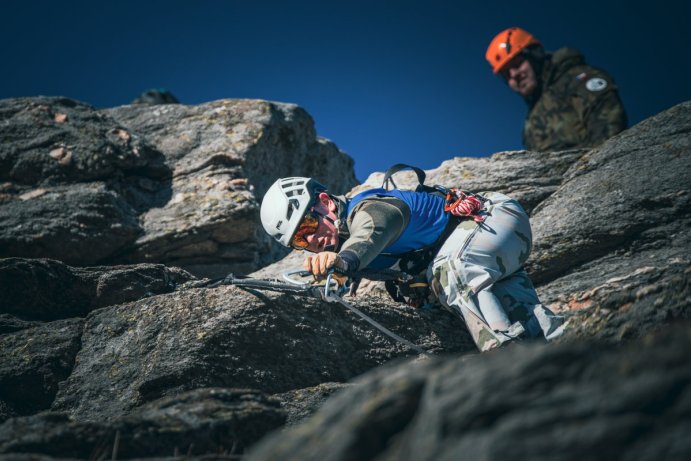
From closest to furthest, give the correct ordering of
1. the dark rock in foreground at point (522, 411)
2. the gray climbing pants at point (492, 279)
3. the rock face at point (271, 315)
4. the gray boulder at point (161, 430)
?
the dark rock in foreground at point (522, 411) < the rock face at point (271, 315) < the gray boulder at point (161, 430) < the gray climbing pants at point (492, 279)

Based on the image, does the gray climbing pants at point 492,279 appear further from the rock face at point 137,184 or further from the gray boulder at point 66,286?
the rock face at point 137,184

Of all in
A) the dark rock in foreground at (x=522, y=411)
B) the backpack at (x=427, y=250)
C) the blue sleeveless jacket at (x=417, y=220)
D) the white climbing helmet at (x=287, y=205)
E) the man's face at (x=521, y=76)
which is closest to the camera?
the dark rock in foreground at (x=522, y=411)

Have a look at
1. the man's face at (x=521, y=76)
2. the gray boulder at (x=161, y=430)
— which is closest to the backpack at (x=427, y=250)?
the gray boulder at (x=161, y=430)

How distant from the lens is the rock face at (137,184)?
35.0 feet

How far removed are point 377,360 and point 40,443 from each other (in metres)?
4.36

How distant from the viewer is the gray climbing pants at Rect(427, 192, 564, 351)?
640cm

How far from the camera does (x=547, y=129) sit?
13.6 m

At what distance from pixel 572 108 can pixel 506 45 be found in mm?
2635

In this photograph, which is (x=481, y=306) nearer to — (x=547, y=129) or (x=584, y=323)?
(x=584, y=323)

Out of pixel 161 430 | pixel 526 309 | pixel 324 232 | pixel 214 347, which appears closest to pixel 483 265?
pixel 526 309

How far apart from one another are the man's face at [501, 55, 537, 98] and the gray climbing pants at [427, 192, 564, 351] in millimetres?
7823

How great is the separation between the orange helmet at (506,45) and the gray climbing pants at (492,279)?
810 centimetres

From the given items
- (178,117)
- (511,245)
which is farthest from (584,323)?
(178,117)

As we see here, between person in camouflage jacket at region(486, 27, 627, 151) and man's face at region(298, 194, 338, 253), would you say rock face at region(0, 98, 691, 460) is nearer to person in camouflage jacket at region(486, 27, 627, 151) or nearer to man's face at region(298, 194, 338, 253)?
man's face at region(298, 194, 338, 253)
